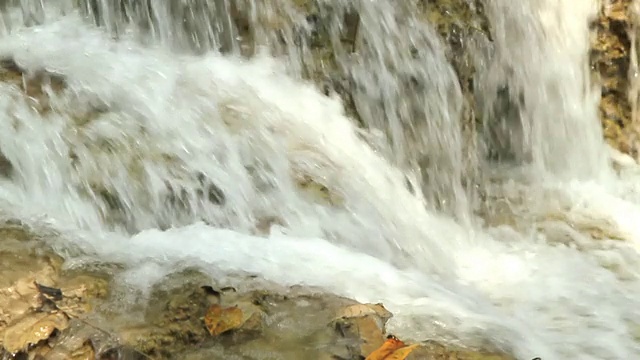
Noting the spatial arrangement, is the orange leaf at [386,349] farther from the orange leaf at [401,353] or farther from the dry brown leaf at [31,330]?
the dry brown leaf at [31,330]

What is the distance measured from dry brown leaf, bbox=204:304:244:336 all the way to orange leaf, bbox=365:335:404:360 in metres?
0.46

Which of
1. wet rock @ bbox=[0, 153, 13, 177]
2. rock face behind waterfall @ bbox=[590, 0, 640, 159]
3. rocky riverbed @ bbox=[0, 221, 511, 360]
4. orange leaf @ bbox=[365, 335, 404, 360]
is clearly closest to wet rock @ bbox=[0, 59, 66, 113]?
wet rock @ bbox=[0, 153, 13, 177]

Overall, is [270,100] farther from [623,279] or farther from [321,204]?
[623,279]

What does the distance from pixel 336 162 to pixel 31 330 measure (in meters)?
1.63

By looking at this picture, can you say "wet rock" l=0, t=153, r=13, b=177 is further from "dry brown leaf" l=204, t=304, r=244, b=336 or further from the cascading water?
"dry brown leaf" l=204, t=304, r=244, b=336

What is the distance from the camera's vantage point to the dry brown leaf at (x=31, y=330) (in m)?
2.07

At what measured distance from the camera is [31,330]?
2111 millimetres

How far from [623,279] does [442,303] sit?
111cm

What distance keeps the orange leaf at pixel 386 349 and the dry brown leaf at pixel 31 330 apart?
1.00m

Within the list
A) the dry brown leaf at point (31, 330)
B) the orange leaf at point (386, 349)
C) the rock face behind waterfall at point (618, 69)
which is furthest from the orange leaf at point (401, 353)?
the rock face behind waterfall at point (618, 69)

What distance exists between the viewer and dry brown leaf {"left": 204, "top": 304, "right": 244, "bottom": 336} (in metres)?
2.16

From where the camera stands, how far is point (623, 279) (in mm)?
3197

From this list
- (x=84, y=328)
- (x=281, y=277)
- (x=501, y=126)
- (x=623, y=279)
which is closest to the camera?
(x=84, y=328)


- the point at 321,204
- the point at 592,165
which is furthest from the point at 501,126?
the point at 321,204
